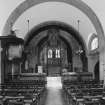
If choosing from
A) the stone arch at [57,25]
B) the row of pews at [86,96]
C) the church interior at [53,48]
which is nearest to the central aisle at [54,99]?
the church interior at [53,48]

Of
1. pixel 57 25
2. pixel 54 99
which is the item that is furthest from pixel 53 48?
pixel 54 99

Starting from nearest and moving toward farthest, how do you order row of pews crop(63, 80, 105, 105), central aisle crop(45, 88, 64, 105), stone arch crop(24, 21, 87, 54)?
row of pews crop(63, 80, 105, 105) < central aisle crop(45, 88, 64, 105) < stone arch crop(24, 21, 87, 54)

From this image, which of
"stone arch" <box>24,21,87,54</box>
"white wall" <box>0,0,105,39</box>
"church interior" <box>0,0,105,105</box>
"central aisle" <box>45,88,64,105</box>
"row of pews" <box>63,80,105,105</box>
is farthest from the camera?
"stone arch" <box>24,21,87,54</box>

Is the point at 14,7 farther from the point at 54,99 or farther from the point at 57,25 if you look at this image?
the point at 57,25

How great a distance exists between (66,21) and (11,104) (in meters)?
18.5

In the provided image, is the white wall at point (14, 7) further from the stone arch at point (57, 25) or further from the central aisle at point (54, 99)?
the stone arch at point (57, 25)

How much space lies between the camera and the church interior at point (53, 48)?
14.6 metres

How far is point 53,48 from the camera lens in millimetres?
31203

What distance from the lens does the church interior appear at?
14641 mm

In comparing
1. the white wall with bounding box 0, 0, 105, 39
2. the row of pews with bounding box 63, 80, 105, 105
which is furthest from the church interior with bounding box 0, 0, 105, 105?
the row of pews with bounding box 63, 80, 105, 105

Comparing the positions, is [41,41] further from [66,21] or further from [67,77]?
[67,77]

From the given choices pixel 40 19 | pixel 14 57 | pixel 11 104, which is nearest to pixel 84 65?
pixel 40 19

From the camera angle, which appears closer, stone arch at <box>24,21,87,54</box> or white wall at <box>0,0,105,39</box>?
white wall at <box>0,0,105,39</box>

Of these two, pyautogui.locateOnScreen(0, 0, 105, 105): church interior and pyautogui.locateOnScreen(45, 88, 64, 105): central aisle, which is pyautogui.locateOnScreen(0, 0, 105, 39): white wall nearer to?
pyautogui.locateOnScreen(0, 0, 105, 105): church interior
